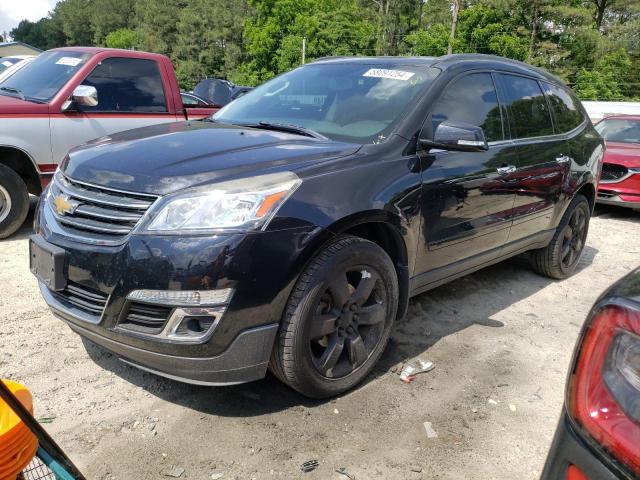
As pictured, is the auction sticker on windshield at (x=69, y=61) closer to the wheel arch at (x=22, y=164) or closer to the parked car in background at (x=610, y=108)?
the wheel arch at (x=22, y=164)

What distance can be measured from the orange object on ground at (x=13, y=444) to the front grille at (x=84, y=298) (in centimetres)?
112

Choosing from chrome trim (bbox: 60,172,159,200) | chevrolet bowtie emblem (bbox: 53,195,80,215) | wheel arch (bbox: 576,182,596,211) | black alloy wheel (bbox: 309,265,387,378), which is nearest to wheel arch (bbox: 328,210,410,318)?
black alloy wheel (bbox: 309,265,387,378)

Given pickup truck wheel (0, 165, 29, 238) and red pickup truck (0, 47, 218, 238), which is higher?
red pickup truck (0, 47, 218, 238)

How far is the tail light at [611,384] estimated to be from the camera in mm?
1097

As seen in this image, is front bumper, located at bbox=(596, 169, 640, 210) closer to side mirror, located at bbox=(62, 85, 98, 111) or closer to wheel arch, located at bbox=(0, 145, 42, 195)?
side mirror, located at bbox=(62, 85, 98, 111)

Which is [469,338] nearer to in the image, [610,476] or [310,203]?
[310,203]

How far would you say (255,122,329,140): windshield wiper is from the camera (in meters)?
3.14

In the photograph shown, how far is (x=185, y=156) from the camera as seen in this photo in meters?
2.61

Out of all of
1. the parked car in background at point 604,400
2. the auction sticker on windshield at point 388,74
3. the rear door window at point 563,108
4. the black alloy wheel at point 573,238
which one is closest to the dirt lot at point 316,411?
the parked car in background at point 604,400

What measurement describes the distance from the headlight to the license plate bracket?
1.55ft

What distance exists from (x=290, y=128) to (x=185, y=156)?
848 millimetres

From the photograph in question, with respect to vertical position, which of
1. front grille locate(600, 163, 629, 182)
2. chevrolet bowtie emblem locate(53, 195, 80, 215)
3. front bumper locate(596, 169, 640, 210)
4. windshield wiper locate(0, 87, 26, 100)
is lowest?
front bumper locate(596, 169, 640, 210)

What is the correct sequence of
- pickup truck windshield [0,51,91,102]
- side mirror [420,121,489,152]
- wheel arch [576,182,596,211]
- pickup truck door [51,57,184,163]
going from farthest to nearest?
pickup truck windshield [0,51,91,102], pickup truck door [51,57,184,163], wheel arch [576,182,596,211], side mirror [420,121,489,152]

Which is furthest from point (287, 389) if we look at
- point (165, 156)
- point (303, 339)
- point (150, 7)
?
point (150, 7)
